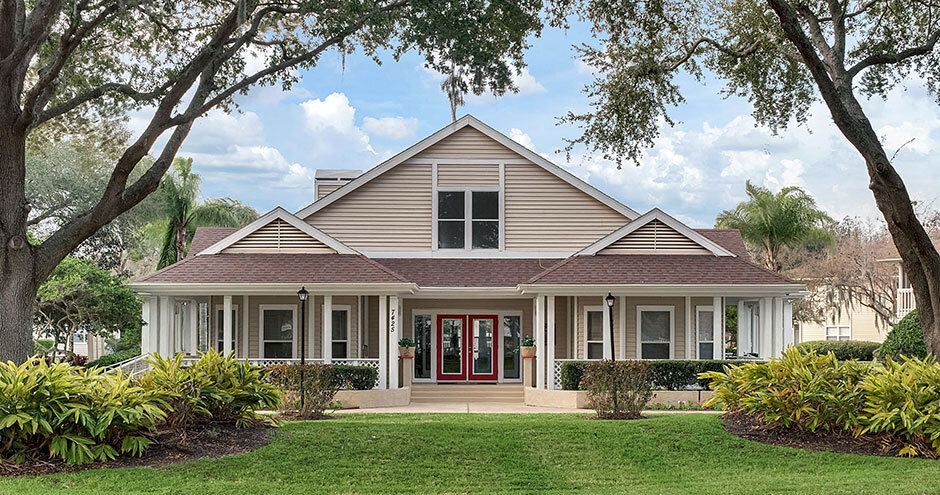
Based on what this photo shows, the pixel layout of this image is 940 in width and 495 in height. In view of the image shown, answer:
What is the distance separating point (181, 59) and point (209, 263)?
650 centimetres

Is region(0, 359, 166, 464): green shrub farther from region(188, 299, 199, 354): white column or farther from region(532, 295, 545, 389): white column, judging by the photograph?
region(188, 299, 199, 354): white column

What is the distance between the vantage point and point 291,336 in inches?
995

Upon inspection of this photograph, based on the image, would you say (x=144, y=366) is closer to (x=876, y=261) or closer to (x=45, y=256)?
(x=45, y=256)

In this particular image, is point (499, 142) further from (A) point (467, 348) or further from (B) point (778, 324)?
(B) point (778, 324)

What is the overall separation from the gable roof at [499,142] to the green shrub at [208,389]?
1230 centimetres

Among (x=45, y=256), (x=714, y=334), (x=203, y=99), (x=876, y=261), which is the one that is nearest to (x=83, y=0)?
(x=203, y=99)

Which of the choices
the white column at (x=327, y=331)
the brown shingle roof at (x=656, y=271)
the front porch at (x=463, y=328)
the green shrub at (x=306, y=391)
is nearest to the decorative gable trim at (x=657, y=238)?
the brown shingle roof at (x=656, y=271)

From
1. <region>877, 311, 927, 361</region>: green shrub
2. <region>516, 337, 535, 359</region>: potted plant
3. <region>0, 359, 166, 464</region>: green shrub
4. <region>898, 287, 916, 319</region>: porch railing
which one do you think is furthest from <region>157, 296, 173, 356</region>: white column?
<region>898, 287, 916, 319</region>: porch railing

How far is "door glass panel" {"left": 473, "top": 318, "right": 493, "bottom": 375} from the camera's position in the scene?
27.4 m

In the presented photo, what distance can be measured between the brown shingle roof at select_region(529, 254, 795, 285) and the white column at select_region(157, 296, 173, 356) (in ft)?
30.0

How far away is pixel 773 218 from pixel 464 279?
20.3 meters

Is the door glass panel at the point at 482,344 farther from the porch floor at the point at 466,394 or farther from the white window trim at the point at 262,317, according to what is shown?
the white window trim at the point at 262,317

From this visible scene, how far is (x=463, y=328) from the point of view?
90.1 feet

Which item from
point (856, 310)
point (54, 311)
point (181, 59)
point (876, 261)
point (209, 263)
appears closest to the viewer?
point (181, 59)
